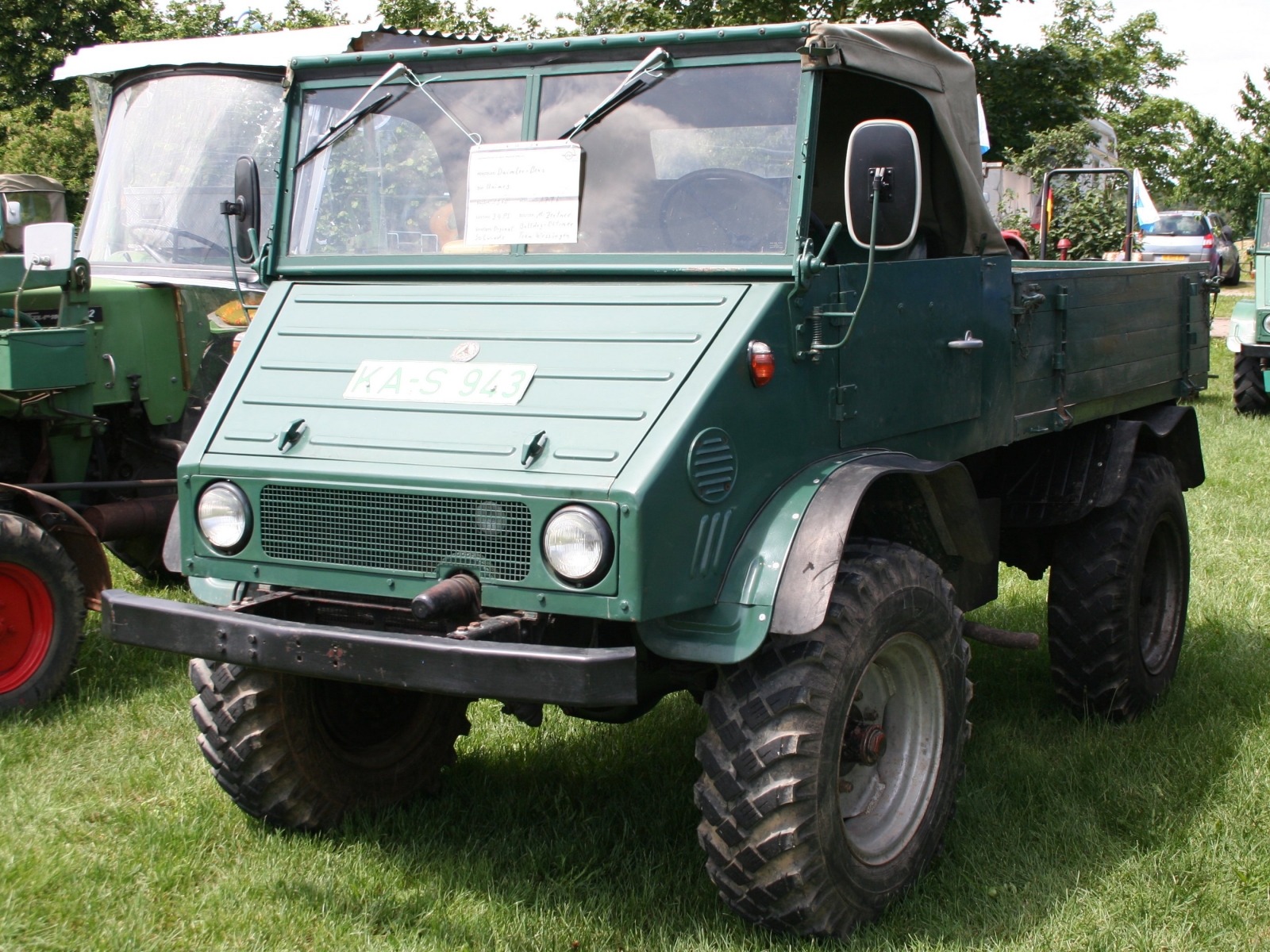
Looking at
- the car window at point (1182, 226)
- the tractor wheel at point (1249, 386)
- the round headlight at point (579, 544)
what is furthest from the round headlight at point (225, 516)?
the car window at point (1182, 226)

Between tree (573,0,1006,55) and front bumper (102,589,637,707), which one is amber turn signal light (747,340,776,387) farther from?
tree (573,0,1006,55)

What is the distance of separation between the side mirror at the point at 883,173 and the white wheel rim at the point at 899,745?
3.98ft

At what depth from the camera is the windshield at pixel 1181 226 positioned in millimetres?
31062

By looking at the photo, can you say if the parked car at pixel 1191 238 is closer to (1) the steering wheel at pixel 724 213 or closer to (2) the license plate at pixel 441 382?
(1) the steering wheel at pixel 724 213

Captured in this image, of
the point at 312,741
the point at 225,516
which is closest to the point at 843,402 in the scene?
the point at 225,516

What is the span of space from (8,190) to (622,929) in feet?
17.2

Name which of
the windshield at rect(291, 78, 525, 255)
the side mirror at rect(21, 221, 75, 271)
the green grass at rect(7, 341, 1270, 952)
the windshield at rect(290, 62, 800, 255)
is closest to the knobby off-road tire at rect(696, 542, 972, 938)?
the green grass at rect(7, 341, 1270, 952)

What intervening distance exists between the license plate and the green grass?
1.46 m

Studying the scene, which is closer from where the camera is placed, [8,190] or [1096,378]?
[1096,378]

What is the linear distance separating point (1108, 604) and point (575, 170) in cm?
288

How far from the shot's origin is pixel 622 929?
3859mm

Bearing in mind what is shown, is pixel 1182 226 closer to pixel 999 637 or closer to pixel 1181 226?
pixel 1181 226

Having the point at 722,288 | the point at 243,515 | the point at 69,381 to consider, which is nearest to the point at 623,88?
the point at 722,288

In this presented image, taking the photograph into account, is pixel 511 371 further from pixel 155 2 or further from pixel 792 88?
pixel 155 2
